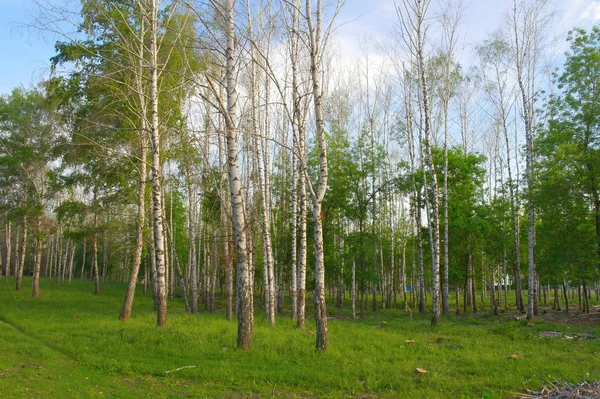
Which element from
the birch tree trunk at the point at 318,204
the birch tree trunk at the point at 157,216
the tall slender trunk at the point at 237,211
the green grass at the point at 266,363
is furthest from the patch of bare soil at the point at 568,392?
the birch tree trunk at the point at 157,216

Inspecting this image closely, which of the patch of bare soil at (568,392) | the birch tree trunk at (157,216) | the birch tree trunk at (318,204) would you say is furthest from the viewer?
the birch tree trunk at (157,216)

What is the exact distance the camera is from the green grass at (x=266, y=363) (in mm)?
6898

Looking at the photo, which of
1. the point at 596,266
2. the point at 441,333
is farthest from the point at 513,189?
the point at 441,333

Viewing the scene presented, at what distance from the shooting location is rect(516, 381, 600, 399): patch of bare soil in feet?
21.1

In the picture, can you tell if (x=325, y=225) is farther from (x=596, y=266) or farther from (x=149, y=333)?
(x=149, y=333)

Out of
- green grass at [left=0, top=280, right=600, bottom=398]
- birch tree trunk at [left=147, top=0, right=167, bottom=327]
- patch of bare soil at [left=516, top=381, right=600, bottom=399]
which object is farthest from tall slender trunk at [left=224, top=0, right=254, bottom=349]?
patch of bare soil at [left=516, top=381, right=600, bottom=399]

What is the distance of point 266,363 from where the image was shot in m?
8.35

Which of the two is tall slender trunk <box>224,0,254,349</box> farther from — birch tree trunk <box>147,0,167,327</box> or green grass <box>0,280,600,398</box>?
birch tree trunk <box>147,0,167,327</box>

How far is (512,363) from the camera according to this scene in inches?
345

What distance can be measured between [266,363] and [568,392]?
5034 millimetres

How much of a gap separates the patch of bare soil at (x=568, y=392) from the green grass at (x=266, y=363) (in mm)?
337

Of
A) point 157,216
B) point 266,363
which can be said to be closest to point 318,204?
point 266,363

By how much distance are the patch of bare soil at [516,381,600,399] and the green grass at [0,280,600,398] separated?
337 millimetres

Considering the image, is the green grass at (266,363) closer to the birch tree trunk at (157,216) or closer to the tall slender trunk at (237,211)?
the tall slender trunk at (237,211)
